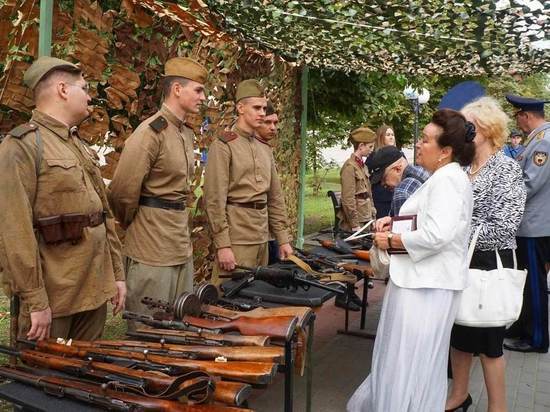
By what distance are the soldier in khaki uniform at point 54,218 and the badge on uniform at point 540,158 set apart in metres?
3.79

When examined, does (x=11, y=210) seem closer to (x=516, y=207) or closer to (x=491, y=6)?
(x=516, y=207)

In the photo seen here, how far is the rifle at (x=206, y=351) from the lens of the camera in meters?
2.06

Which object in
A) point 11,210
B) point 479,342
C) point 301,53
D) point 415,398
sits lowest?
point 415,398

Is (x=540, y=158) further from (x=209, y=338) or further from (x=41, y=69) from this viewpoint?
(x=41, y=69)

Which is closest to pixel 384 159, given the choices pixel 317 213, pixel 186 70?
pixel 186 70

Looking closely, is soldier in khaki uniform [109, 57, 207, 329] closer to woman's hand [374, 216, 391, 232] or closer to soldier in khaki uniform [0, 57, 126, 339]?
soldier in khaki uniform [0, 57, 126, 339]

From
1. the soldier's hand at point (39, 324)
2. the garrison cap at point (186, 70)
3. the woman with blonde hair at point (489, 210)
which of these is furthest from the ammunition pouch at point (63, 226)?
the woman with blonde hair at point (489, 210)

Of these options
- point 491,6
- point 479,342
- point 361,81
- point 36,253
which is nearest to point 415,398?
point 479,342

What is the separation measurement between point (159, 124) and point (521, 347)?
3.80m

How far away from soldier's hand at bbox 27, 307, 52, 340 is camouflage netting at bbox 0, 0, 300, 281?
1.22 meters

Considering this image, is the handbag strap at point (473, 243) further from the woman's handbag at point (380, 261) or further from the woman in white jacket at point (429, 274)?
the woman's handbag at point (380, 261)

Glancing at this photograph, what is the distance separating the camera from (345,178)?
20.4 ft

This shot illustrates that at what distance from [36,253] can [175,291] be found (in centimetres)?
128

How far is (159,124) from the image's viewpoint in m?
3.24
